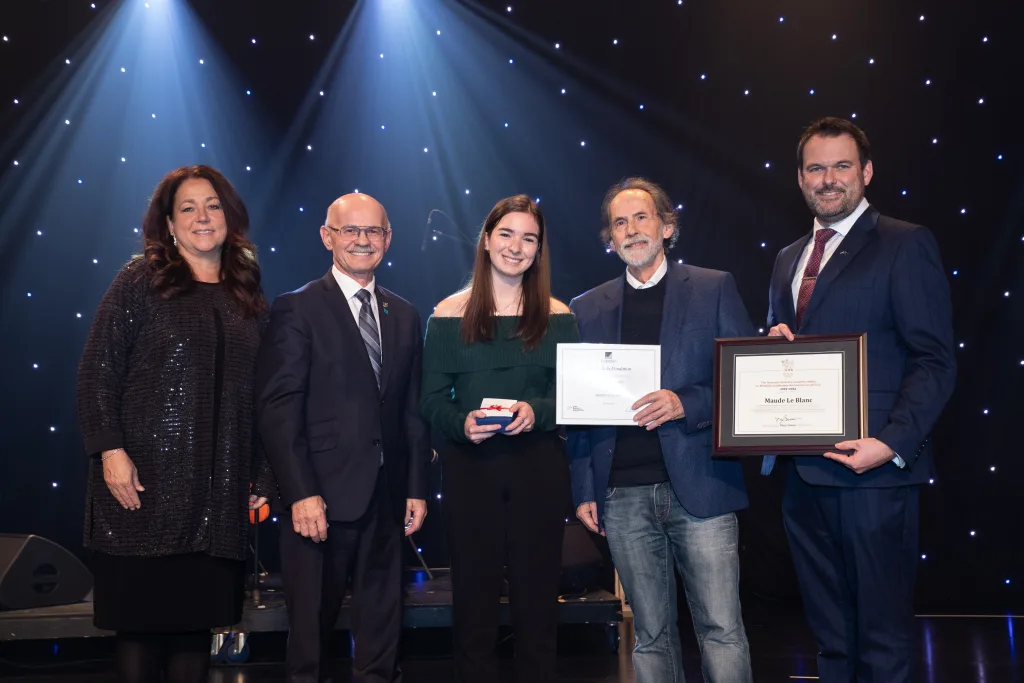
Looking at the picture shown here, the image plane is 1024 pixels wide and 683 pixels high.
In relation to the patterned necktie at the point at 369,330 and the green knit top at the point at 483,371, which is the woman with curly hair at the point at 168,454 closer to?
the patterned necktie at the point at 369,330

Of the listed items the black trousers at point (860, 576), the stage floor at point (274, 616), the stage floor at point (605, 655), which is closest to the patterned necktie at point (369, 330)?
the black trousers at point (860, 576)

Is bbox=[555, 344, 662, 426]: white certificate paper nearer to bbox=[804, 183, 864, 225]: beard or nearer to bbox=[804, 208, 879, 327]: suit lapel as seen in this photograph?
bbox=[804, 208, 879, 327]: suit lapel

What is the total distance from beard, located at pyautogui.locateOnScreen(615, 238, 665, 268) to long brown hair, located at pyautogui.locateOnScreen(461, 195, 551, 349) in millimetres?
238

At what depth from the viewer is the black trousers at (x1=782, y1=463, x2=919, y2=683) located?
2.36 metres

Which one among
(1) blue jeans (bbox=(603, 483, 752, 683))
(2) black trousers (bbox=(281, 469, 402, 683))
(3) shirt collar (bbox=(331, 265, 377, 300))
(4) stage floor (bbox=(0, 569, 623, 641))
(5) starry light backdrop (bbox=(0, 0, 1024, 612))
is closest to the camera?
(1) blue jeans (bbox=(603, 483, 752, 683))

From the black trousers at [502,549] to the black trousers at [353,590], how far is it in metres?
0.42

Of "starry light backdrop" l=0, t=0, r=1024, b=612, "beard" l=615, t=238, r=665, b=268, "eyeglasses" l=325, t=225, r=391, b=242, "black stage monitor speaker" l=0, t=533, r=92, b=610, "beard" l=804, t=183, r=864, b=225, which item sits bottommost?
"black stage monitor speaker" l=0, t=533, r=92, b=610

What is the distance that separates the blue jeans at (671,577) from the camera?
2.43 metres

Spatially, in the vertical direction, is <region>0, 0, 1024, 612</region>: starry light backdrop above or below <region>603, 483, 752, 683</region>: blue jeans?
above

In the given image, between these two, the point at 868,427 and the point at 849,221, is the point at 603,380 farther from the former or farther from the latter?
the point at 849,221

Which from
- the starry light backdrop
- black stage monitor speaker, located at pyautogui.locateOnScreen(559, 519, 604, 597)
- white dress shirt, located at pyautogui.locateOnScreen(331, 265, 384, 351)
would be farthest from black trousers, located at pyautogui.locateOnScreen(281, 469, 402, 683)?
the starry light backdrop

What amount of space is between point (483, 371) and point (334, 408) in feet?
1.69

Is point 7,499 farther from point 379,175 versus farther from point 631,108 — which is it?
point 631,108

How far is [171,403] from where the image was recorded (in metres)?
2.47
